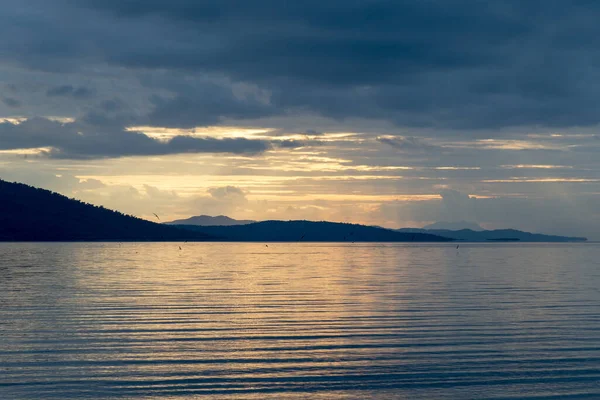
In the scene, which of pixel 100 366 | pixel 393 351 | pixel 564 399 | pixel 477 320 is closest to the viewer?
pixel 564 399

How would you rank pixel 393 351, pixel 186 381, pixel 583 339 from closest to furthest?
pixel 186 381 < pixel 393 351 < pixel 583 339

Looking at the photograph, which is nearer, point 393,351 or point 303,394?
point 303,394

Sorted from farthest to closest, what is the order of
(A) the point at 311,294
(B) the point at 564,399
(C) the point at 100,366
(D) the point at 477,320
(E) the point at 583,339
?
(A) the point at 311,294
(D) the point at 477,320
(E) the point at 583,339
(C) the point at 100,366
(B) the point at 564,399

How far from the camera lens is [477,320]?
4122cm

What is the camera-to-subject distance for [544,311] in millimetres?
46219

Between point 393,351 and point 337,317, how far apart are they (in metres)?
11.5

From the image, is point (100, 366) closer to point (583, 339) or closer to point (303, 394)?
point (303, 394)

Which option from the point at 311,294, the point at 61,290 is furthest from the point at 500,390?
the point at 61,290

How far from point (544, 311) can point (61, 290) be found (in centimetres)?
3913

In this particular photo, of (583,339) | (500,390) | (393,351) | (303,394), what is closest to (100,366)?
(303,394)

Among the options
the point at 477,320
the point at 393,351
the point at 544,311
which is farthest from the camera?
the point at 544,311

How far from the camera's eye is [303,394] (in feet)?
77.1

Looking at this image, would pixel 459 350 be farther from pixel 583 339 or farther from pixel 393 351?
pixel 583 339

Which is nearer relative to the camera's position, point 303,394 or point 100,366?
point 303,394
